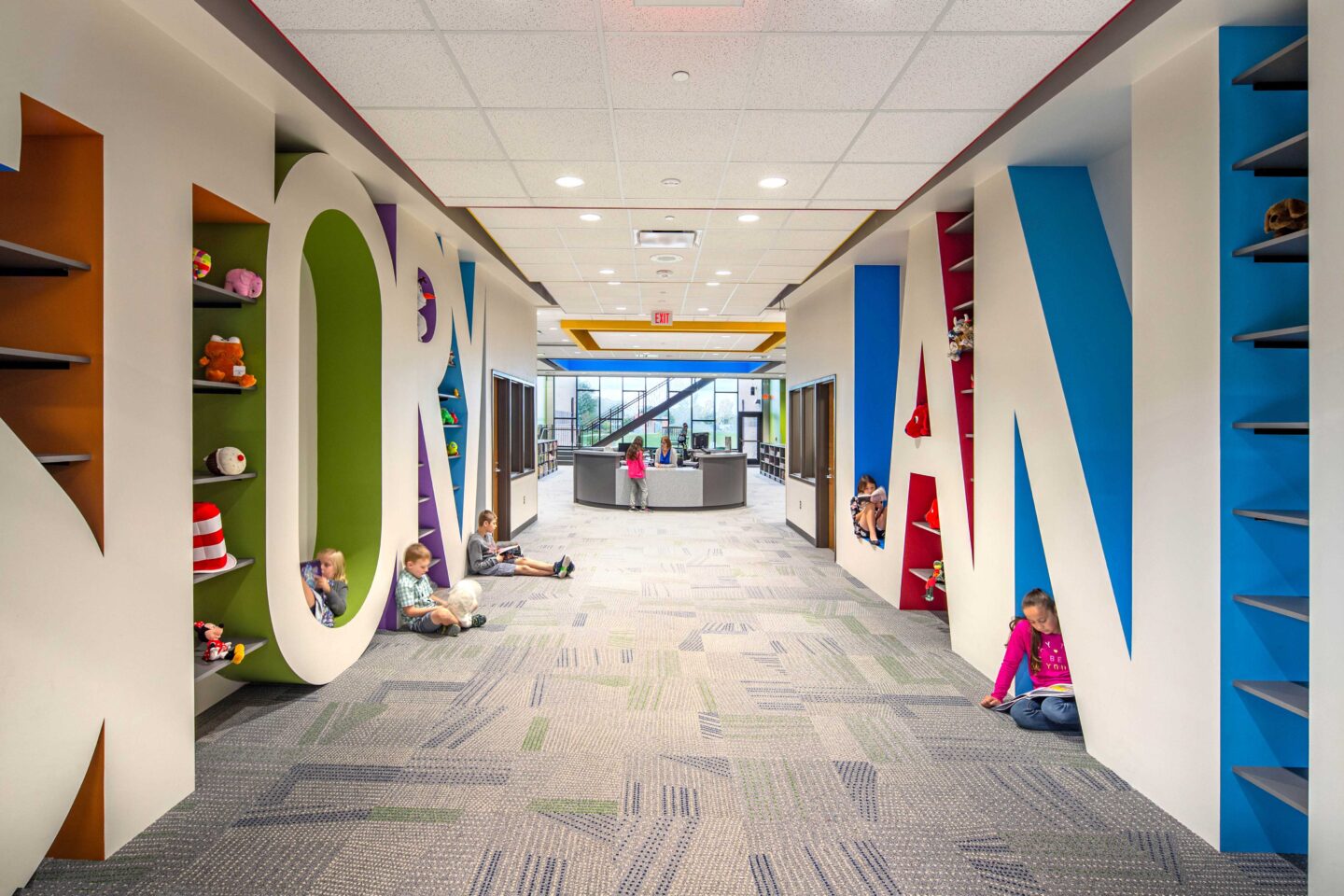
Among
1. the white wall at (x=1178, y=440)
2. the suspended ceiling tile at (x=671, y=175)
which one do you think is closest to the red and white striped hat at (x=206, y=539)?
the suspended ceiling tile at (x=671, y=175)

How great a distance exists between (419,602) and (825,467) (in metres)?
5.06

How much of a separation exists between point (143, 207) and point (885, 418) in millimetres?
5992

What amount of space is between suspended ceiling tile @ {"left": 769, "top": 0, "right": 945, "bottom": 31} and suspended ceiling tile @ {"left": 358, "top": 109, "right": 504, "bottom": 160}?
63.5 inches

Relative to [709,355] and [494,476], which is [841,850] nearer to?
[494,476]

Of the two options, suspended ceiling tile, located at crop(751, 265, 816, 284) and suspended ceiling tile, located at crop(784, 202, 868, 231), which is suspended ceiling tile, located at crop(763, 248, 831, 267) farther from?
suspended ceiling tile, located at crop(784, 202, 868, 231)

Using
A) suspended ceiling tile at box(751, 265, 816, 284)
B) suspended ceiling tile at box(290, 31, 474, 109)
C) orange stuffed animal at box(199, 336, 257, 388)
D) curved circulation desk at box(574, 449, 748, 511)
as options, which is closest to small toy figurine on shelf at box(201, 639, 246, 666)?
orange stuffed animal at box(199, 336, 257, 388)

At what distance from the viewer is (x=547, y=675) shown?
A: 13.7 feet

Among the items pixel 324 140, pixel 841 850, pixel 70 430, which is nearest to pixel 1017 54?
pixel 841 850

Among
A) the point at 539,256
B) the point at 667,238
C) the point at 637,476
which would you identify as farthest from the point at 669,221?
the point at 637,476

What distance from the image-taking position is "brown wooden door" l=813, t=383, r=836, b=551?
27.2 feet

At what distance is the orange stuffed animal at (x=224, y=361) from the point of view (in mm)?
3211

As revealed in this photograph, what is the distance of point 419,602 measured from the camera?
507 centimetres

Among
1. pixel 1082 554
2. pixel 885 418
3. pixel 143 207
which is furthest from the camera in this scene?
pixel 885 418

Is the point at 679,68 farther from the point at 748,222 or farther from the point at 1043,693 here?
the point at 1043,693
